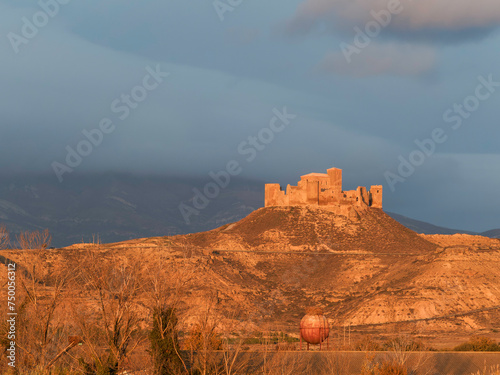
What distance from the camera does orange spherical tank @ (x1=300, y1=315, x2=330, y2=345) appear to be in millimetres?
38688

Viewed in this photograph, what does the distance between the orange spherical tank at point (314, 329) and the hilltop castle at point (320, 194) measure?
70.0 metres

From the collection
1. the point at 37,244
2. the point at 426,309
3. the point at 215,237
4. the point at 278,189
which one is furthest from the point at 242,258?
the point at 37,244

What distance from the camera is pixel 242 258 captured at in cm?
9644

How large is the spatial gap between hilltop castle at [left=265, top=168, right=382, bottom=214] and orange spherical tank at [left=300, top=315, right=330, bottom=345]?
70.0m

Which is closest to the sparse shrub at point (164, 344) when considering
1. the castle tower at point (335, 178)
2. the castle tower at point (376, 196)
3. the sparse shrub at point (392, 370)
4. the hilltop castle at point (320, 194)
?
the sparse shrub at point (392, 370)

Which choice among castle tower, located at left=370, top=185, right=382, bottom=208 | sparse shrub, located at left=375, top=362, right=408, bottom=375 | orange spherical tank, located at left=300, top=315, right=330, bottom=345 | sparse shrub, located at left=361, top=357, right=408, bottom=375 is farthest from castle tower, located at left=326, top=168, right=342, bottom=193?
sparse shrub, located at left=375, top=362, right=408, bottom=375

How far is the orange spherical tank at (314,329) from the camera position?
127 feet

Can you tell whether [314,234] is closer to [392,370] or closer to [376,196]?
[376,196]

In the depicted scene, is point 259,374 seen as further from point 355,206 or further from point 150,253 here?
point 355,206

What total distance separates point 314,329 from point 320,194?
235 ft

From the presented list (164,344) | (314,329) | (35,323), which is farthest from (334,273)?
(164,344)

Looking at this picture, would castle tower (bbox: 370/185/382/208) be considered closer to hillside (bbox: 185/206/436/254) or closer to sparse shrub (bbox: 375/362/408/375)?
hillside (bbox: 185/206/436/254)

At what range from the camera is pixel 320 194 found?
4316 inches

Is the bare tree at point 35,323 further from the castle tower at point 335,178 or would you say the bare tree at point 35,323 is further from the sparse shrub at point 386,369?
the castle tower at point 335,178
